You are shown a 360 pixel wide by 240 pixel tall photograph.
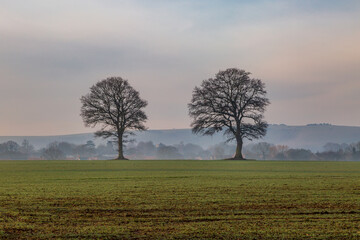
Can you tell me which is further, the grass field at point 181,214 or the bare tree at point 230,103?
the bare tree at point 230,103

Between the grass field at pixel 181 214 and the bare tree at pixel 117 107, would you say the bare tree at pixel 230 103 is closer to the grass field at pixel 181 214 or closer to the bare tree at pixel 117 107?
the bare tree at pixel 117 107

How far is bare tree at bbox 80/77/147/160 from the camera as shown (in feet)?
250

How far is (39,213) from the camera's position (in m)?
15.2

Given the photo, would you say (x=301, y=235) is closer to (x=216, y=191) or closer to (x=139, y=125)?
(x=216, y=191)

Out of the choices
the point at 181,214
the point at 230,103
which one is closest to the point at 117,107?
the point at 230,103

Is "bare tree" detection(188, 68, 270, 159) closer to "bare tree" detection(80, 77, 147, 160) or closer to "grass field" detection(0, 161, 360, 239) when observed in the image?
"bare tree" detection(80, 77, 147, 160)

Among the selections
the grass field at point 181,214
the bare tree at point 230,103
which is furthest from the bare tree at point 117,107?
the grass field at point 181,214

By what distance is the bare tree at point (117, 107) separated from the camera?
76.1 meters

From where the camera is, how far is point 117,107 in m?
76.9

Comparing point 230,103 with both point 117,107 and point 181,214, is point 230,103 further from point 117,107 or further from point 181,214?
point 181,214

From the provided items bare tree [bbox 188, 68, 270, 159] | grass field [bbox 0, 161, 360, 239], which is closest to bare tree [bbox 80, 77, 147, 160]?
bare tree [bbox 188, 68, 270, 159]

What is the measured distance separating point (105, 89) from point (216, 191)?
5740 cm

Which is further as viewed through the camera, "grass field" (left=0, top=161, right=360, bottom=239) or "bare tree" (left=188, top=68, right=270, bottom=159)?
"bare tree" (left=188, top=68, right=270, bottom=159)

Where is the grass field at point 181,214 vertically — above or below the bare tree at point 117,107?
below
